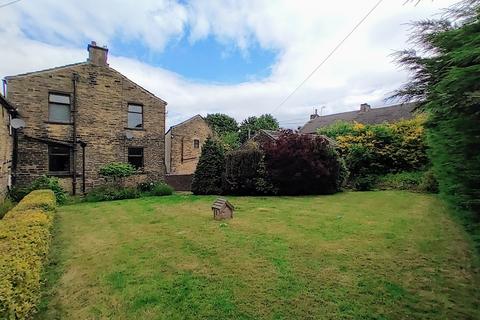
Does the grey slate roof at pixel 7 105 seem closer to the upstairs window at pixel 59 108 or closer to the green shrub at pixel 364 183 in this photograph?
the upstairs window at pixel 59 108

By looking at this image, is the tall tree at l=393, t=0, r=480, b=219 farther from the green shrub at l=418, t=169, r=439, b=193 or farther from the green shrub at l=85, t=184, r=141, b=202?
the green shrub at l=85, t=184, r=141, b=202

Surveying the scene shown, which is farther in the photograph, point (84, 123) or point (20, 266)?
point (84, 123)

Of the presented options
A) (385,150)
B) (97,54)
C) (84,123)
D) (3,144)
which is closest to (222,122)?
(97,54)

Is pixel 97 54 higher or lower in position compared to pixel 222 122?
lower

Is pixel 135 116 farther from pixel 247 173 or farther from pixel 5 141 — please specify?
pixel 247 173

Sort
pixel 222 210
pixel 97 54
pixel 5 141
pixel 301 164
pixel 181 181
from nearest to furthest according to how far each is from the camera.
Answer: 1. pixel 222 210
2. pixel 5 141
3. pixel 301 164
4. pixel 97 54
5. pixel 181 181

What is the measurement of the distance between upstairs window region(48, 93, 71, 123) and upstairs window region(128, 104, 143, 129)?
3.21m

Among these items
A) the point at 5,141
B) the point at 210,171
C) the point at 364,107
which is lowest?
the point at 210,171

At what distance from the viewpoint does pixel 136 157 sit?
18.4 meters

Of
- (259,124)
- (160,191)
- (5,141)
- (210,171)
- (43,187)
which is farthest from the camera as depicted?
(259,124)

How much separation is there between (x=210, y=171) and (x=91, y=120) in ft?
23.3

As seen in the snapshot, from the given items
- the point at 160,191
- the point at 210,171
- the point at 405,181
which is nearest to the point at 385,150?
the point at 405,181

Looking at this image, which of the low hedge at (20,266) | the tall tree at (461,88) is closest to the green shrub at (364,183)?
the tall tree at (461,88)

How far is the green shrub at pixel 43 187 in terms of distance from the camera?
13.5m
